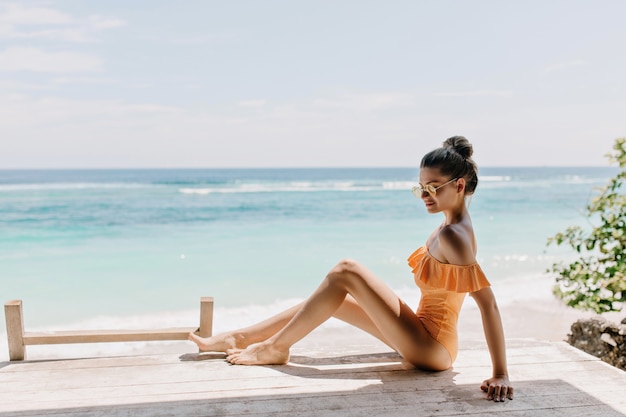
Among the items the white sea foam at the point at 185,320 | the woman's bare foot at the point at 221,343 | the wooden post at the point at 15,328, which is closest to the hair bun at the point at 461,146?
the woman's bare foot at the point at 221,343

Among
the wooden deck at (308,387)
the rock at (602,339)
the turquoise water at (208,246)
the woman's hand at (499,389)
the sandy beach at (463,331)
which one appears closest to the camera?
the wooden deck at (308,387)

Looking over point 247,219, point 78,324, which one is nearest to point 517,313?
point 78,324

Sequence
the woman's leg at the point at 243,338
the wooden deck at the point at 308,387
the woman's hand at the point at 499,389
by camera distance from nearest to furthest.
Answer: the wooden deck at the point at 308,387, the woman's hand at the point at 499,389, the woman's leg at the point at 243,338

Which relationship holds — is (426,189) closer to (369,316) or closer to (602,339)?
(369,316)

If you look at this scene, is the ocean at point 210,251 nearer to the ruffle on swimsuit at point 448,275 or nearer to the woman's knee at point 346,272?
the woman's knee at point 346,272

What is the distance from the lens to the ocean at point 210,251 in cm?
725

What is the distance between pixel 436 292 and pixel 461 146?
0.70 meters

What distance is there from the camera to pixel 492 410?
7.30 feet

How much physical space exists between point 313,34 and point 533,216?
32.4 ft

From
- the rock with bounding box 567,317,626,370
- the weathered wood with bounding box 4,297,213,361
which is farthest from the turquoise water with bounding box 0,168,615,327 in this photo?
the weathered wood with bounding box 4,297,213,361

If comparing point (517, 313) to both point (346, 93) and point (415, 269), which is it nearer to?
point (415, 269)

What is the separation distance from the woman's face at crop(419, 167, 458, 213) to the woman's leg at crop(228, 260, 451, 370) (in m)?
0.46

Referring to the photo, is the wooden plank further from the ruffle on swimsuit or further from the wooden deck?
the ruffle on swimsuit

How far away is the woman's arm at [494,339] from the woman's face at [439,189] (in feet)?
1.41
